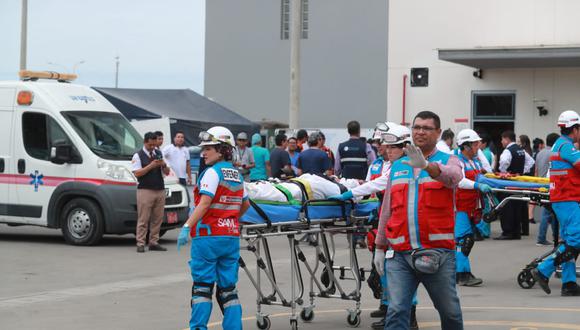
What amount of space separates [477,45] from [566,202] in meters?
16.8

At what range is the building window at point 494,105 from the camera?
28484 millimetres

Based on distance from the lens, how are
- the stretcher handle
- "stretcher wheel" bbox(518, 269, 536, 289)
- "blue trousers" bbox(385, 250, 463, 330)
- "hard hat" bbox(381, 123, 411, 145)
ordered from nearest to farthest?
1. "blue trousers" bbox(385, 250, 463, 330)
2. "hard hat" bbox(381, 123, 411, 145)
3. the stretcher handle
4. "stretcher wheel" bbox(518, 269, 536, 289)

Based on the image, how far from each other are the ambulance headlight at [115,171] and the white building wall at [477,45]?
1301 cm

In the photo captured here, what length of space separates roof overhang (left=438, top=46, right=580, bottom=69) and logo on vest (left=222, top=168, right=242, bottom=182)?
701 inches

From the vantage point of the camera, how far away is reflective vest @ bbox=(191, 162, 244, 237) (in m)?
8.75

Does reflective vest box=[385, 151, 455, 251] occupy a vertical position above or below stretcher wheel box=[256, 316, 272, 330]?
above

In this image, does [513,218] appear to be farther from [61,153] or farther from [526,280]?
[61,153]

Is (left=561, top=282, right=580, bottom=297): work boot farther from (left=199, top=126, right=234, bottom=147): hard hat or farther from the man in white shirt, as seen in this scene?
the man in white shirt

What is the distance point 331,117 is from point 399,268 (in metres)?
38.5

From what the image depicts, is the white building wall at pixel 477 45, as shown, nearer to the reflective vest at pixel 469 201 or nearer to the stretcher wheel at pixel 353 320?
the reflective vest at pixel 469 201

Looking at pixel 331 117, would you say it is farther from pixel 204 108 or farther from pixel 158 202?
pixel 158 202

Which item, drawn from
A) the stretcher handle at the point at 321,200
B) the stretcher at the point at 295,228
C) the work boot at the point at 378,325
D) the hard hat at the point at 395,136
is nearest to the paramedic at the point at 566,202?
the stretcher at the point at 295,228

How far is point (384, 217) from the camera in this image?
7.73 metres

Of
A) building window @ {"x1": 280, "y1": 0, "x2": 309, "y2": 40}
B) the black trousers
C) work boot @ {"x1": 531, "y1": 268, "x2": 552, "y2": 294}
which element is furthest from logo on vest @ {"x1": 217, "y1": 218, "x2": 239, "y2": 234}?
building window @ {"x1": 280, "y1": 0, "x2": 309, "y2": 40}
